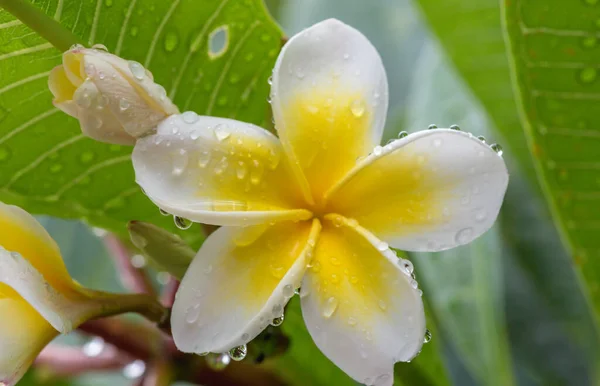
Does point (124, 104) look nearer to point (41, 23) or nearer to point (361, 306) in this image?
point (41, 23)

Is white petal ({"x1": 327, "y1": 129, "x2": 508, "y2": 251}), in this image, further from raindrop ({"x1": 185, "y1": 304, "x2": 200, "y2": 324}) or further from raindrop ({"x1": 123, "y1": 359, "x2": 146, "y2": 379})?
raindrop ({"x1": 123, "y1": 359, "x2": 146, "y2": 379})

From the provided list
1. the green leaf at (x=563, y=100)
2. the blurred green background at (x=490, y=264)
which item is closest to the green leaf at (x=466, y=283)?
the blurred green background at (x=490, y=264)

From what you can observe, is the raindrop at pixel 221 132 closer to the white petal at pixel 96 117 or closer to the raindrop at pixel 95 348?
the white petal at pixel 96 117

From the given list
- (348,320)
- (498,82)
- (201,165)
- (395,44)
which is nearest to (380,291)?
(348,320)

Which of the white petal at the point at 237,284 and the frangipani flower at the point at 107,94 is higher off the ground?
the frangipani flower at the point at 107,94

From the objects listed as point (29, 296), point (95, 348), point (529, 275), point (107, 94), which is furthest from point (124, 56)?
point (529, 275)

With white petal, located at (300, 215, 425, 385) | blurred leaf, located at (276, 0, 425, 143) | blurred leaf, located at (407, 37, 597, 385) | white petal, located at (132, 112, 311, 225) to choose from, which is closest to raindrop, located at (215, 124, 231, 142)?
white petal, located at (132, 112, 311, 225)
